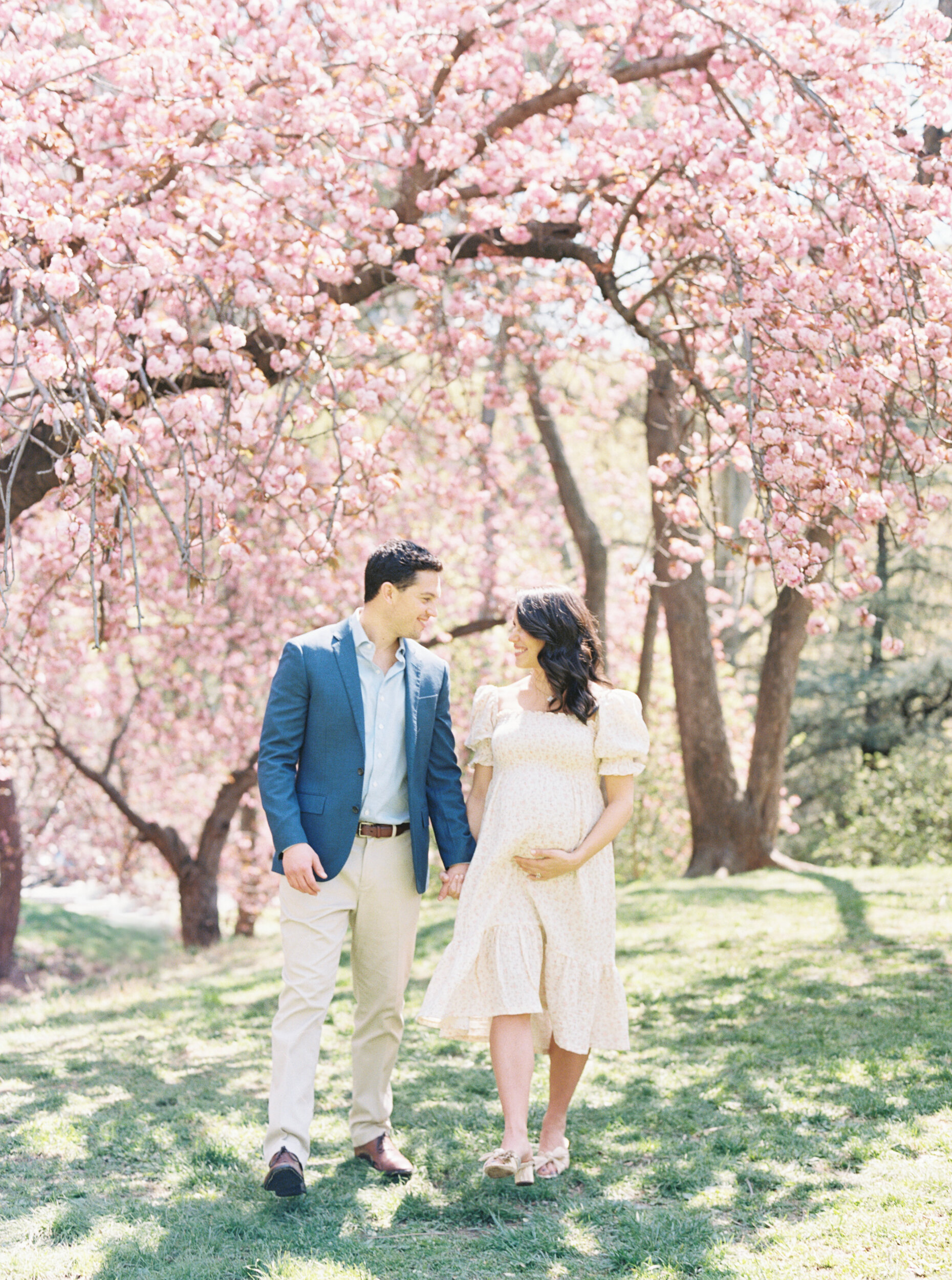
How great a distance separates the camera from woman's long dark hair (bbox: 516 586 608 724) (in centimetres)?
330

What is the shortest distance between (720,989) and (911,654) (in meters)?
10.2

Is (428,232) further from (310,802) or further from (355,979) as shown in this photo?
(355,979)

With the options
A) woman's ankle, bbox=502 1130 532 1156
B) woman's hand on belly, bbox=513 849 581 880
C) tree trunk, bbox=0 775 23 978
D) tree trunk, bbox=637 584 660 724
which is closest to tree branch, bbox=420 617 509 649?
tree trunk, bbox=637 584 660 724

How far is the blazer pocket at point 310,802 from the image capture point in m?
3.21

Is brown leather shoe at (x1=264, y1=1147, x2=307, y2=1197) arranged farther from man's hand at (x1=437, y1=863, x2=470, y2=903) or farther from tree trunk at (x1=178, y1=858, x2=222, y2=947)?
tree trunk at (x1=178, y1=858, x2=222, y2=947)

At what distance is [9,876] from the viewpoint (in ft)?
34.6

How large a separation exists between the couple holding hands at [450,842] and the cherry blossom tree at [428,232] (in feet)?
3.18

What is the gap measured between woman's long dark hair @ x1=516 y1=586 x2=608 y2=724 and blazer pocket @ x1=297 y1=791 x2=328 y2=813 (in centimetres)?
69

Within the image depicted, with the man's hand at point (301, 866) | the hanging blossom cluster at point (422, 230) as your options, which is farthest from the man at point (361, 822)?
the hanging blossom cluster at point (422, 230)

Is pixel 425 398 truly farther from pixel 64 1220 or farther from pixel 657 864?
pixel 657 864

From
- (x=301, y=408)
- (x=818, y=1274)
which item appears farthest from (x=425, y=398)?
(x=818, y=1274)

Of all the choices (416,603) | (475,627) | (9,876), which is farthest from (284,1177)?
(9,876)

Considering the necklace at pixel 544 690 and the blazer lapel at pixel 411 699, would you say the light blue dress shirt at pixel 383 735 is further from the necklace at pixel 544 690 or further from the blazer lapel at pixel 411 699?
the necklace at pixel 544 690

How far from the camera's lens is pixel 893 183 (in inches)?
177
